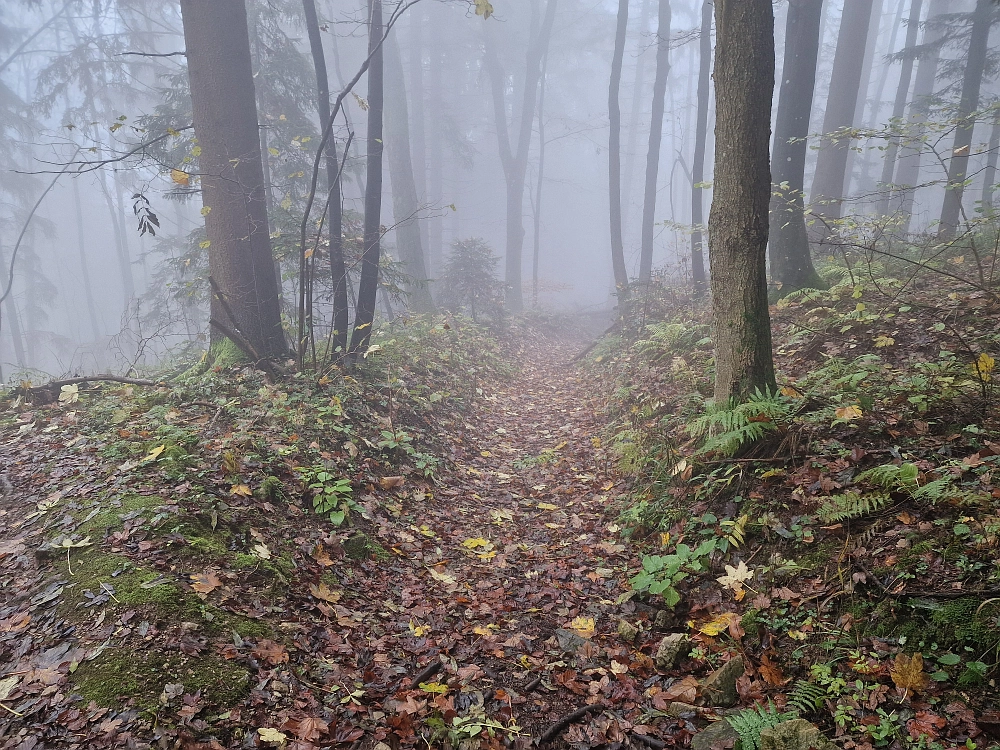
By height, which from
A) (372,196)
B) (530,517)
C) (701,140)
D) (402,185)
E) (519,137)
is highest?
(519,137)

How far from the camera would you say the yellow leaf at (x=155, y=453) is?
181 inches

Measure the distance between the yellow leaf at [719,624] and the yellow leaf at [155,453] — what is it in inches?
184

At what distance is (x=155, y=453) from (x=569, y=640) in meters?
3.93

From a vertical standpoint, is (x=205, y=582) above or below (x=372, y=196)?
below

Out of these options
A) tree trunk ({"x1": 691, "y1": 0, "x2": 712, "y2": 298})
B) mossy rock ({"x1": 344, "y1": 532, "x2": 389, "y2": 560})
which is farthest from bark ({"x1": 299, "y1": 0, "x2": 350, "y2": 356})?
tree trunk ({"x1": 691, "y1": 0, "x2": 712, "y2": 298})

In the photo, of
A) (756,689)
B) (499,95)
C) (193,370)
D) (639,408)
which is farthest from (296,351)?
(499,95)

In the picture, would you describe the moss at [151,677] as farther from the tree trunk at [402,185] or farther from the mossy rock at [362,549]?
the tree trunk at [402,185]

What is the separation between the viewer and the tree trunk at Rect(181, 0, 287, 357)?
7.25 m

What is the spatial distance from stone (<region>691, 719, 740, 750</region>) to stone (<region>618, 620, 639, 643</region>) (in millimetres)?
884

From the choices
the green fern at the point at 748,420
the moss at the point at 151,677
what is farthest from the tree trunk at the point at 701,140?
the moss at the point at 151,677

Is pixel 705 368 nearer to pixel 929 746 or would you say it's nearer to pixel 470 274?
pixel 929 746

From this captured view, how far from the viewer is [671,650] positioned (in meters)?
3.15

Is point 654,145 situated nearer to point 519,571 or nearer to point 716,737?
point 519,571

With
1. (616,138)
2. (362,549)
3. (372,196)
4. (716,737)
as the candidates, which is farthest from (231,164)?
(616,138)
